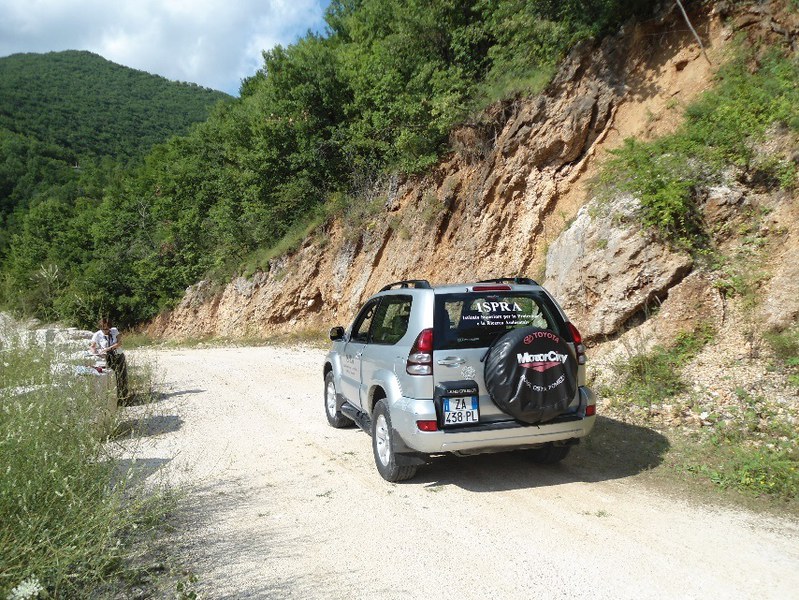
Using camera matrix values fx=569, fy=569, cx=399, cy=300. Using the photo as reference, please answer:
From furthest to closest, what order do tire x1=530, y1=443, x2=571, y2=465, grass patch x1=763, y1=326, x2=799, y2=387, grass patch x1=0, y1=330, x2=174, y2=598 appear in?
grass patch x1=763, y1=326, x2=799, y2=387 < tire x1=530, y1=443, x2=571, y2=465 < grass patch x1=0, y1=330, x2=174, y2=598

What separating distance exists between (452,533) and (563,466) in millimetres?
2030

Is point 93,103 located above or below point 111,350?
above

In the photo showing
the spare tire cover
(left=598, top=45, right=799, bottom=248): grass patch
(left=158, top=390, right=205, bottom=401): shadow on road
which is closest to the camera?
the spare tire cover

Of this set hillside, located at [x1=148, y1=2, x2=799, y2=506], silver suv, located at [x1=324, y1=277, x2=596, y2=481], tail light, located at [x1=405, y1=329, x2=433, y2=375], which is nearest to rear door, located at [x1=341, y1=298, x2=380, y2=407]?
silver suv, located at [x1=324, y1=277, x2=596, y2=481]

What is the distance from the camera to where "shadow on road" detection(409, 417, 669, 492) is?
5684mm

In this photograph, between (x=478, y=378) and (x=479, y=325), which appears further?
(x=479, y=325)

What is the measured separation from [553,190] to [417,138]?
6.33m

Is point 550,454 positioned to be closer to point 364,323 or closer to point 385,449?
point 385,449

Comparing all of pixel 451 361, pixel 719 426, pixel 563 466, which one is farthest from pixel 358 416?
pixel 719 426

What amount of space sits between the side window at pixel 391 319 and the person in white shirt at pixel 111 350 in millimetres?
4868

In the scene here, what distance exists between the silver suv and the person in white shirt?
5.41 m

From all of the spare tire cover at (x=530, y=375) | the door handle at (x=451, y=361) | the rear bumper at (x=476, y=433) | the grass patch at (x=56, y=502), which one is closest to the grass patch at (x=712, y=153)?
the spare tire cover at (x=530, y=375)

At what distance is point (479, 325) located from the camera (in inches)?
219

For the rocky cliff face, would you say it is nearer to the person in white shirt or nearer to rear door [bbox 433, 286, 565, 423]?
rear door [bbox 433, 286, 565, 423]
